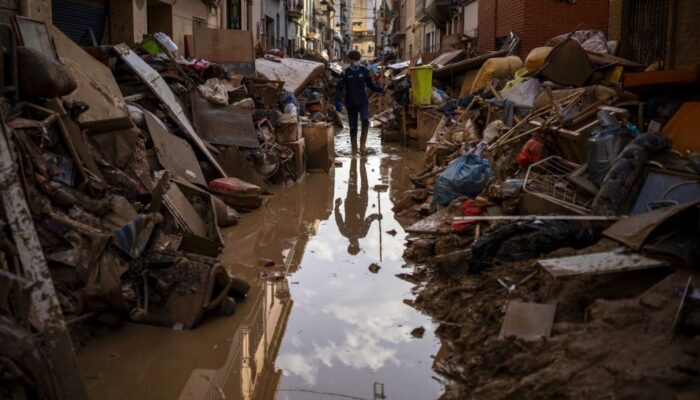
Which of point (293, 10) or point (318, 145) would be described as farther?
point (293, 10)

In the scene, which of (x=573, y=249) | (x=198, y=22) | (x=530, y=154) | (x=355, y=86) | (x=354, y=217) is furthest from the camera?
(x=198, y=22)

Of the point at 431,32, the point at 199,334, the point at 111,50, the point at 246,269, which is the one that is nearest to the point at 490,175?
the point at 246,269

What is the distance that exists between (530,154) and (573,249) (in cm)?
250

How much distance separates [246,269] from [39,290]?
2.95 meters

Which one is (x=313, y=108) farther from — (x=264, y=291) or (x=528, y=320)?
(x=528, y=320)

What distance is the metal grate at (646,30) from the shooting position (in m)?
9.67

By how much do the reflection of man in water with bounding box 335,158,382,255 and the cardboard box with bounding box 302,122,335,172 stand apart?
2.49 feet

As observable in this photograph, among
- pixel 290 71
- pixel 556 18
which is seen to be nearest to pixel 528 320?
pixel 290 71

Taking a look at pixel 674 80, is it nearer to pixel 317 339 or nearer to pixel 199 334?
pixel 317 339

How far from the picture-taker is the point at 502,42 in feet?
56.8

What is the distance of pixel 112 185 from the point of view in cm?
589

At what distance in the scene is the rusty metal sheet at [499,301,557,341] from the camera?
376 centimetres

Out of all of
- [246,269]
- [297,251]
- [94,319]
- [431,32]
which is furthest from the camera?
[431,32]

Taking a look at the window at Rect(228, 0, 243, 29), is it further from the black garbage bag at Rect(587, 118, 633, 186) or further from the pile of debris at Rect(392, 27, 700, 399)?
the black garbage bag at Rect(587, 118, 633, 186)
